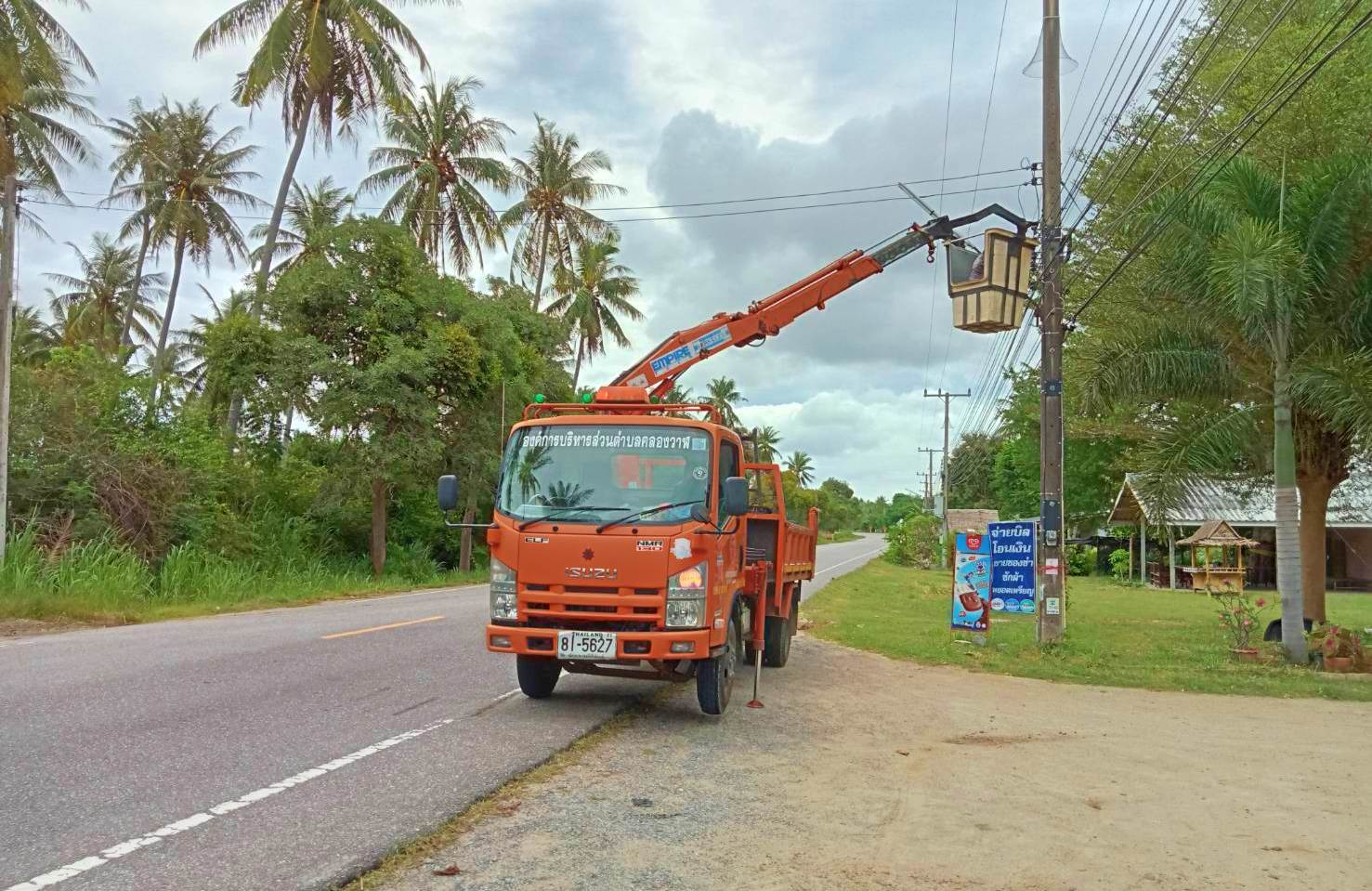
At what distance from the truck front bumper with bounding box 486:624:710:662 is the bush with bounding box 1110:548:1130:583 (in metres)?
36.9

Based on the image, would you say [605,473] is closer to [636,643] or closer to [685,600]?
[685,600]

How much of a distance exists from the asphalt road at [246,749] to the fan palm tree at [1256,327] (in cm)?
872

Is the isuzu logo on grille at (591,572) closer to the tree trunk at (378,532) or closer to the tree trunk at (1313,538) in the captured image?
the tree trunk at (1313,538)

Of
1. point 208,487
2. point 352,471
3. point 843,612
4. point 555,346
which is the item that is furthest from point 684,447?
point 555,346

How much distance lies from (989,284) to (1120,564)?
105 ft

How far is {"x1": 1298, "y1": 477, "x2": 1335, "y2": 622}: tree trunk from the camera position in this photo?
1625 centimetres

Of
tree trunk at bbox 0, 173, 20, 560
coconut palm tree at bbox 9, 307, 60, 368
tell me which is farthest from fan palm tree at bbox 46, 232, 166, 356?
tree trunk at bbox 0, 173, 20, 560

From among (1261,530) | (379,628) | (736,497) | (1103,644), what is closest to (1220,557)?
(1261,530)

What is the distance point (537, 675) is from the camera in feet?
29.0

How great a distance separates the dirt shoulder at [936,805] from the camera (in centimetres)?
488

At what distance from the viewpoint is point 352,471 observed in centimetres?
2520

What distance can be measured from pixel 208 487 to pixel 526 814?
17.7 m

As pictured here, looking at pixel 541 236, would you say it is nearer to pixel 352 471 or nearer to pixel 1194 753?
pixel 352 471

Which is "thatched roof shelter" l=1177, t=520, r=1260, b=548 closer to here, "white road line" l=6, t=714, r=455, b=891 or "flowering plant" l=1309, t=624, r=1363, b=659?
"flowering plant" l=1309, t=624, r=1363, b=659
